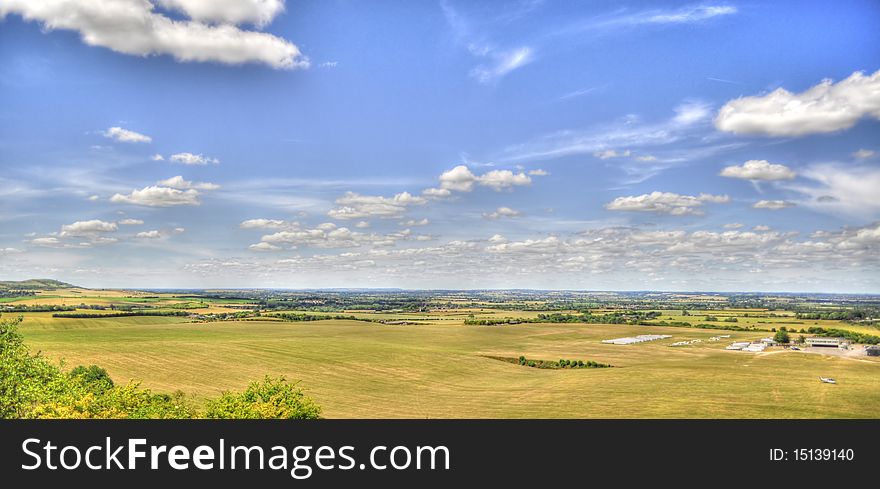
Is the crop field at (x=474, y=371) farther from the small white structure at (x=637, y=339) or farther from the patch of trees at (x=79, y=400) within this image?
the patch of trees at (x=79, y=400)

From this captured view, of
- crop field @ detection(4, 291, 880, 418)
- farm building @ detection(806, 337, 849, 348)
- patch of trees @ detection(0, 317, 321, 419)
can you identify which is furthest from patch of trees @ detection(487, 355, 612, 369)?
patch of trees @ detection(0, 317, 321, 419)

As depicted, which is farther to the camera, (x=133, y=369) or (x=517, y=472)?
(x=133, y=369)

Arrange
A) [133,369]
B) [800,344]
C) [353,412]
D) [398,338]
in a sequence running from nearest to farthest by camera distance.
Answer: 1. [353,412]
2. [133,369]
3. [800,344]
4. [398,338]

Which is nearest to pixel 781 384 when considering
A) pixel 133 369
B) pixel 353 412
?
pixel 353 412

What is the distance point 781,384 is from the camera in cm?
8531

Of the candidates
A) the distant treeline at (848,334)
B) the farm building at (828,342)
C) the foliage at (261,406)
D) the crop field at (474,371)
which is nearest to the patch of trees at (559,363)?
the crop field at (474,371)

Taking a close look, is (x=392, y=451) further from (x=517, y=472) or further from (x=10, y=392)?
(x=10, y=392)

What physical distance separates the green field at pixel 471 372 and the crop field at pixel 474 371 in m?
0.28

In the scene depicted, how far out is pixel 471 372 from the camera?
105 meters

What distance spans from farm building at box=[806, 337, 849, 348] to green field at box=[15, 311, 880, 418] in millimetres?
17682

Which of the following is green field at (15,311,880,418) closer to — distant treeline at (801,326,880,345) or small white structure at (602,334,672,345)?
small white structure at (602,334,672,345)

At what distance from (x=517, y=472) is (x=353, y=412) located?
A: 5473 centimetres

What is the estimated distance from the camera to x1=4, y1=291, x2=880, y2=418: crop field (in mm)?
71188

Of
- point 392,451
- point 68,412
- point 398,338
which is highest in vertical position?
point 392,451
